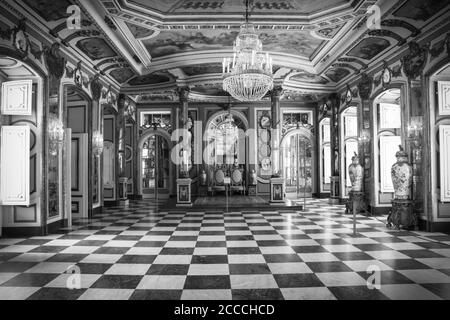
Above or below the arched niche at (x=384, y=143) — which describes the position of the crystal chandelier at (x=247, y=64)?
above

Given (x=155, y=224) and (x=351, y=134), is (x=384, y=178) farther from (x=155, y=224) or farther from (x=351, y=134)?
(x=155, y=224)

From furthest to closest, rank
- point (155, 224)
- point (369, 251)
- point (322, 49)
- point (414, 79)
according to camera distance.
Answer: point (322, 49)
point (155, 224)
point (414, 79)
point (369, 251)

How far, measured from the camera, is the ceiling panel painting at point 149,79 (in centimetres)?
1012

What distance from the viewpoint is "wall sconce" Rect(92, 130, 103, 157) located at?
8763mm

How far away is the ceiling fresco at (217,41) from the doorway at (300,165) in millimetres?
5765

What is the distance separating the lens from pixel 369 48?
7.57 m

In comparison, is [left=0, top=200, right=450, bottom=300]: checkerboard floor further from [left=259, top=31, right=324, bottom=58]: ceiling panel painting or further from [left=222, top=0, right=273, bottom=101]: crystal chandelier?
[left=259, top=31, right=324, bottom=58]: ceiling panel painting

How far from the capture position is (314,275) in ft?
11.8

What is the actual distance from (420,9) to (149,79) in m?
7.61

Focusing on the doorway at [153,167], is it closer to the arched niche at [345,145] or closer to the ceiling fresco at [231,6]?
the arched niche at [345,145]

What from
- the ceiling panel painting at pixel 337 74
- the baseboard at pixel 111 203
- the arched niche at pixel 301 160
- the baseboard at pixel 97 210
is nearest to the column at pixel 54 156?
the baseboard at pixel 97 210

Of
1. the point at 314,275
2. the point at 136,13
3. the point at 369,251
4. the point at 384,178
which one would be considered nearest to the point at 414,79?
the point at 384,178

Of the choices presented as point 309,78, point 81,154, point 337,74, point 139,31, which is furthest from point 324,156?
point 81,154

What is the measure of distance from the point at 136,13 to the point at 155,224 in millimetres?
4299
